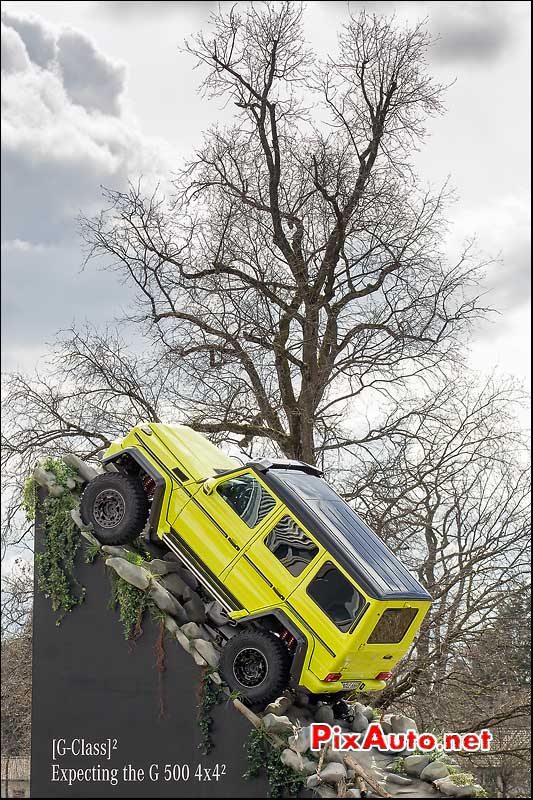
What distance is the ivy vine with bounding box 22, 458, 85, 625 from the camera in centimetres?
1165

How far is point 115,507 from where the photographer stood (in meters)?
11.4

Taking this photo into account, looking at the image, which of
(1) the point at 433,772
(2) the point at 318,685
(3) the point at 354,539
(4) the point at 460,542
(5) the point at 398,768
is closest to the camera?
(2) the point at 318,685

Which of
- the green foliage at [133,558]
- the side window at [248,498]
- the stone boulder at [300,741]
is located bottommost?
the stone boulder at [300,741]

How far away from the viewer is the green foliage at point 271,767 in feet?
33.0

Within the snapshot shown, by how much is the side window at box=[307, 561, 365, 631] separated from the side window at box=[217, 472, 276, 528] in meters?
0.95

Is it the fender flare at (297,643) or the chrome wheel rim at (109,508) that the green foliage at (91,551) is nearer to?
the chrome wheel rim at (109,508)

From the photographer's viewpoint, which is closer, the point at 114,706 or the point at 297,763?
the point at 297,763

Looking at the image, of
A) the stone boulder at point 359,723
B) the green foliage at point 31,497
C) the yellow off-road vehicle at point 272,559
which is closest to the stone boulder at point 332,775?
the yellow off-road vehicle at point 272,559

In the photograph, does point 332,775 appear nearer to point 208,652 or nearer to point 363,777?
point 363,777

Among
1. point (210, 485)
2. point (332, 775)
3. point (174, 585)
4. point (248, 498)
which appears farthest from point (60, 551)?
point (332, 775)

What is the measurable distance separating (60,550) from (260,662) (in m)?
2.96

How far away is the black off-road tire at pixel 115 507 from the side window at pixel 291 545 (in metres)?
1.61

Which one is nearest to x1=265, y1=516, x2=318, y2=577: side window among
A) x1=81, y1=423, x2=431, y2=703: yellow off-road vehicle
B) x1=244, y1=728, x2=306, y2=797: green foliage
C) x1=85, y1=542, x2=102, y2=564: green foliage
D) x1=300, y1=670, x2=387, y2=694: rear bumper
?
x1=81, y1=423, x2=431, y2=703: yellow off-road vehicle

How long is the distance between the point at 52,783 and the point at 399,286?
934cm
